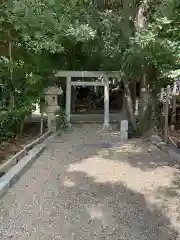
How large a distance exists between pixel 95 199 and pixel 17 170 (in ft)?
5.56

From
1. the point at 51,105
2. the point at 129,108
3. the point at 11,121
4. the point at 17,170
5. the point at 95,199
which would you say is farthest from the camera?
the point at 51,105

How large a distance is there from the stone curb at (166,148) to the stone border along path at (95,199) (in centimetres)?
19

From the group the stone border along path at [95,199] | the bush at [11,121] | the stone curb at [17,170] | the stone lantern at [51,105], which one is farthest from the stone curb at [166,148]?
the stone lantern at [51,105]

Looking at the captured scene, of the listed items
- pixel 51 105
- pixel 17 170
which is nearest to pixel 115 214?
pixel 17 170

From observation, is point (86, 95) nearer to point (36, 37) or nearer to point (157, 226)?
point (36, 37)

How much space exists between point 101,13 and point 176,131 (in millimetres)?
3951

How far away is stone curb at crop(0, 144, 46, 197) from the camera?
5504 millimetres

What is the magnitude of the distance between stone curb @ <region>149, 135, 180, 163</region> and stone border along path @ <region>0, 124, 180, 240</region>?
194mm

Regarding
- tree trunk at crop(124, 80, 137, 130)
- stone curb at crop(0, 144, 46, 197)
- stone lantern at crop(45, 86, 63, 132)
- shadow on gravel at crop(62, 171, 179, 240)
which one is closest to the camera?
shadow on gravel at crop(62, 171, 179, 240)

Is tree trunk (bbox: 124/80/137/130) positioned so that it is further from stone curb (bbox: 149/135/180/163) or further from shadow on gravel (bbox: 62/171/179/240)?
shadow on gravel (bbox: 62/171/179/240)

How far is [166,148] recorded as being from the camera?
29.2 ft

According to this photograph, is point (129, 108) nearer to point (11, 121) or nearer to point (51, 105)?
point (51, 105)

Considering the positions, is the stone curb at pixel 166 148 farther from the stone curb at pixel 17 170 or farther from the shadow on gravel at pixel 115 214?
the stone curb at pixel 17 170

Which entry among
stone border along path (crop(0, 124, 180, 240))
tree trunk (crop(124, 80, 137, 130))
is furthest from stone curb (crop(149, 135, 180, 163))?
tree trunk (crop(124, 80, 137, 130))
